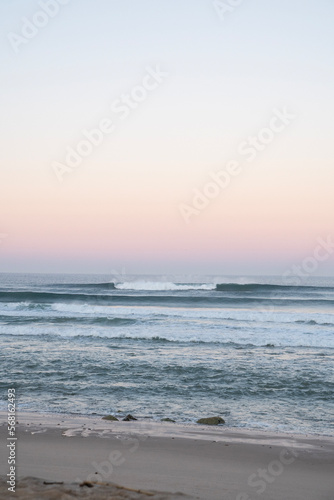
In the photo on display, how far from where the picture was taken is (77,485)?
4.25 metres

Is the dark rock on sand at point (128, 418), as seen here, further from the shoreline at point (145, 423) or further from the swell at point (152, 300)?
the swell at point (152, 300)

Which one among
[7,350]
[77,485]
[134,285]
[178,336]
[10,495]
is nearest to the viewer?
[10,495]

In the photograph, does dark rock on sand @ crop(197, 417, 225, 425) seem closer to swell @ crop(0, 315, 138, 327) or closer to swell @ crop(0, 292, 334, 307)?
swell @ crop(0, 315, 138, 327)

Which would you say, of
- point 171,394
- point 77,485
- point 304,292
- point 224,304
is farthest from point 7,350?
point 304,292

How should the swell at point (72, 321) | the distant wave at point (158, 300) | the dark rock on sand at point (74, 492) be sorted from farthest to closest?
1. the distant wave at point (158, 300)
2. the swell at point (72, 321)
3. the dark rock on sand at point (74, 492)

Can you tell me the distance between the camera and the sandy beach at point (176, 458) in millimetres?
4480

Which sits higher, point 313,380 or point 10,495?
point 10,495

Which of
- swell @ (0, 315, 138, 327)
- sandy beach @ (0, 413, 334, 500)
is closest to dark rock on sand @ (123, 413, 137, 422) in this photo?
sandy beach @ (0, 413, 334, 500)

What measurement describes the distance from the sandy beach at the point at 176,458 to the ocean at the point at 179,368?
987mm

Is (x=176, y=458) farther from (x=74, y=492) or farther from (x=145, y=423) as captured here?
(x=145, y=423)

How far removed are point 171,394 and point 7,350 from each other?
7415mm

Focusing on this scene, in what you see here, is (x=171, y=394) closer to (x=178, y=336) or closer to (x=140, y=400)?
(x=140, y=400)

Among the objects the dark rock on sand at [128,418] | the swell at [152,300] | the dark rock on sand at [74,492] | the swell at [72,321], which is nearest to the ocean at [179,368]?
the swell at [72,321]

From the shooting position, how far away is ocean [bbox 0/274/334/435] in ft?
27.4
